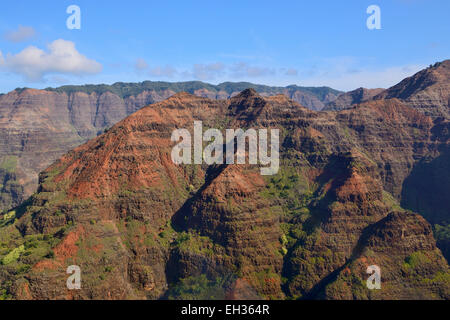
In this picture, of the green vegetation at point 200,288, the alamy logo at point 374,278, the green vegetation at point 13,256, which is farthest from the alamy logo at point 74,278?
the alamy logo at point 374,278

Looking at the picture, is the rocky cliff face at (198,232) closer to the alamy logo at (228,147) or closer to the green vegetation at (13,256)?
the green vegetation at (13,256)

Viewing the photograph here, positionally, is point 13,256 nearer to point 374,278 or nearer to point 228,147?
point 228,147

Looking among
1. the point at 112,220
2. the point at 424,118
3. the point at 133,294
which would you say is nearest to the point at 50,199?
the point at 112,220

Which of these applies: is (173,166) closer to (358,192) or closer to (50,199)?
(50,199)

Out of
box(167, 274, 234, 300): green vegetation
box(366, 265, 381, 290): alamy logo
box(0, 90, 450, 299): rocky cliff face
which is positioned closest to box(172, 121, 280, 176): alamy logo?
box(0, 90, 450, 299): rocky cliff face

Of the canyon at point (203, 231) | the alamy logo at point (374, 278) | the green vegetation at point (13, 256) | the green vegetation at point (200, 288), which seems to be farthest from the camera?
the alamy logo at point (374, 278)
